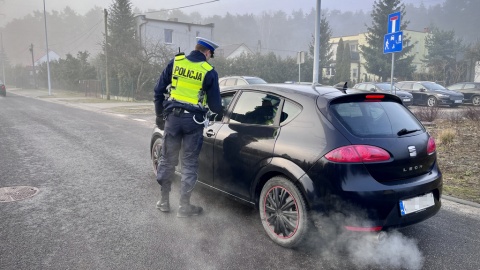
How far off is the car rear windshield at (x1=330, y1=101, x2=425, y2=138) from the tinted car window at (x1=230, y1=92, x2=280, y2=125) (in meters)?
0.66

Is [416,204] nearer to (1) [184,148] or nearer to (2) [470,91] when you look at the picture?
(1) [184,148]

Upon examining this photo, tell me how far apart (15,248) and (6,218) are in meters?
0.90

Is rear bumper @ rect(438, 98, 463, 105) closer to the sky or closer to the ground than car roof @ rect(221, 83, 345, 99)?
closer to the ground

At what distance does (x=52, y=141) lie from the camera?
8914 mm

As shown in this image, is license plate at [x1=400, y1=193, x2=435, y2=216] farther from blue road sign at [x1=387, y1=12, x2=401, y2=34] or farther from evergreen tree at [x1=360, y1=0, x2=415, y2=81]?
evergreen tree at [x1=360, y1=0, x2=415, y2=81]

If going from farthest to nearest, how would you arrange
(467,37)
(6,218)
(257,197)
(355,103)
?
(467,37)
(6,218)
(257,197)
(355,103)

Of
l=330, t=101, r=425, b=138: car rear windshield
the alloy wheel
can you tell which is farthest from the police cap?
the alloy wheel

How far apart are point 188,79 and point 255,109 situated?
0.80m

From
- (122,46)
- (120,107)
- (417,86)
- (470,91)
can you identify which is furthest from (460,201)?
(122,46)

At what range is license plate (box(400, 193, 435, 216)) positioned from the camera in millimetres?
3072

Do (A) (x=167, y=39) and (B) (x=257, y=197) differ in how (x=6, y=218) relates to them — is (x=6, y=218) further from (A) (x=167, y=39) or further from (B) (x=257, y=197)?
(A) (x=167, y=39)

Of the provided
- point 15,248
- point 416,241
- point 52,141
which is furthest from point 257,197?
point 52,141

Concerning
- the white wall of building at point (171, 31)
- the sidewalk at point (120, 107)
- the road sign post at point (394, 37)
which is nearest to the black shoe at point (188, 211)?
the road sign post at point (394, 37)

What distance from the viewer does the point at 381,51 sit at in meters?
41.8
